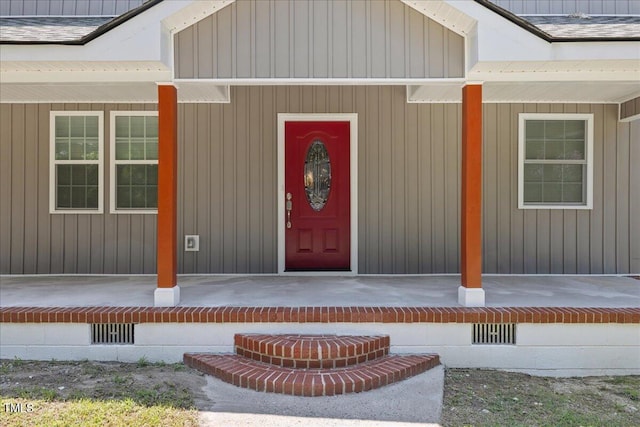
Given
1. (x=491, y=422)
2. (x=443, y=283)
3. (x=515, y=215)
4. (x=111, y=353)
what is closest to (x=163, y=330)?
(x=111, y=353)

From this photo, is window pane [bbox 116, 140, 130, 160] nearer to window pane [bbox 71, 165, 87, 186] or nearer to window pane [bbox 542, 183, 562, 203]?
window pane [bbox 71, 165, 87, 186]

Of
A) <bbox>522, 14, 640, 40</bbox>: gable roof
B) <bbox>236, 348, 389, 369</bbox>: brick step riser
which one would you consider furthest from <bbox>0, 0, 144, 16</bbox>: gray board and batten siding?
<bbox>522, 14, 640, 40</bbox>: gable roof

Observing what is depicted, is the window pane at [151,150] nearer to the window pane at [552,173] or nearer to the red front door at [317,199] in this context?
the red front door at [317,199]

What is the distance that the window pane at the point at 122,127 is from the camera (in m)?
6.09

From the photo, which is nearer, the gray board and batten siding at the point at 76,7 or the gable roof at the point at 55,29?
the gable roof at the point at 55,29

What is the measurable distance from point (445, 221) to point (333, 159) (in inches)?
66.9

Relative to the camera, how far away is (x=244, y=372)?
3.64m

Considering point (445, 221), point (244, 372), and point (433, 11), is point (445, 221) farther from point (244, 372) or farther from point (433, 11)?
point (244, 372)

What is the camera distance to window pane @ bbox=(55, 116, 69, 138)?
6.11 m

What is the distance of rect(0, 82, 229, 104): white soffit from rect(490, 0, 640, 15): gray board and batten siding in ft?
13.2

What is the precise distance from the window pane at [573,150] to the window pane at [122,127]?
5836 mm

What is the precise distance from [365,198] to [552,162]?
8.31 feet

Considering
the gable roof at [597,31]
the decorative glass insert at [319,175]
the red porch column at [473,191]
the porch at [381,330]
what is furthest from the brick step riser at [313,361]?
the gable roof at [597,31]

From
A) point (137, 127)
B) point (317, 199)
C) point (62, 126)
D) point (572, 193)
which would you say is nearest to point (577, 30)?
point (572, 193)
